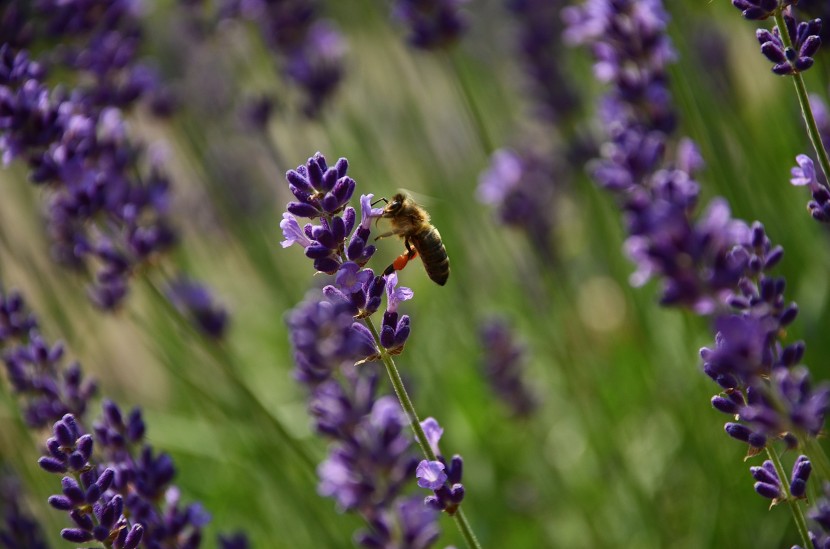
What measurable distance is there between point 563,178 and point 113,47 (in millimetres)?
2357

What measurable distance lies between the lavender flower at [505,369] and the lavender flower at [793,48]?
220 cm

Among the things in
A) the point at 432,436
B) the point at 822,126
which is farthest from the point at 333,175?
the point at 822,126

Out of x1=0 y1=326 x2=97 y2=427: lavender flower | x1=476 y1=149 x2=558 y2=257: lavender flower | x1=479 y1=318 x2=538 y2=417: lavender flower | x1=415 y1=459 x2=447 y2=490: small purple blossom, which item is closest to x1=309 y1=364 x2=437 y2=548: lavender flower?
x1=415 y1=459 x2=447 y2=490: small purple blossom

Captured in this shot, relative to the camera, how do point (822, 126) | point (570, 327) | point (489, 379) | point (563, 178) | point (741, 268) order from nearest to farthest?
point (741, 268) < point (822, 126) < point (489, 379) < point (570, 327) < point (563, 178)

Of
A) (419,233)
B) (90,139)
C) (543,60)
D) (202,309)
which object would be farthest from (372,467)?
(543,60)

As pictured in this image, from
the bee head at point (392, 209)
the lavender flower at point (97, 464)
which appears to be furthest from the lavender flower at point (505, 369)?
the lavender flower at point (97, 464)

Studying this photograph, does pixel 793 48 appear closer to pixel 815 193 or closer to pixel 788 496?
pixel 815 193

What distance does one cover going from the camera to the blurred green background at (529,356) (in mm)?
3572

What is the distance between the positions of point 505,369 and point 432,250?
56.0 inches

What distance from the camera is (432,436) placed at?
2064 millimetres

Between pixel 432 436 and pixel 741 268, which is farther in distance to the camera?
pixel 432 436

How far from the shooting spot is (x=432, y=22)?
3.90 meters

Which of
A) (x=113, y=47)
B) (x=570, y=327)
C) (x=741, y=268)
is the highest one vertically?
(x=113, y=47)

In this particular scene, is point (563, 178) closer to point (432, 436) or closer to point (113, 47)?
point (113, 47)
